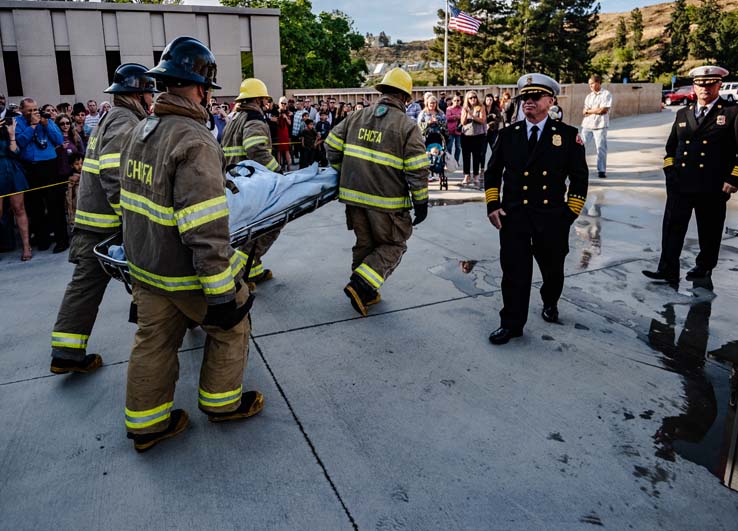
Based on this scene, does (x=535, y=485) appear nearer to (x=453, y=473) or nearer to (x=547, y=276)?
(x=453, y=473)

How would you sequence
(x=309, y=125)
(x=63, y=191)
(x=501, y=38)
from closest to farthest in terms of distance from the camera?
(x=63, y=191), (x=309, y=125), (x=501, y=38)

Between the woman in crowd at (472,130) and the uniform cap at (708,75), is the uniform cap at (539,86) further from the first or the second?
the woman in crowd at (472,130)

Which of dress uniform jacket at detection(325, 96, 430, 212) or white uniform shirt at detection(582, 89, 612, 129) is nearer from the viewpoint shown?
dress uniform jacket at detection(325, 96, 430, 212)

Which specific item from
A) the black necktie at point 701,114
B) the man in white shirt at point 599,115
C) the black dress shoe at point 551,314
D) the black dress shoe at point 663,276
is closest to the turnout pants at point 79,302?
the black dress shoe at point 551,314

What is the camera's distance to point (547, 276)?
4.36 meters

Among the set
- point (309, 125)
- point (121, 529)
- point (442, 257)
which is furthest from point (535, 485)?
point (309, 125)

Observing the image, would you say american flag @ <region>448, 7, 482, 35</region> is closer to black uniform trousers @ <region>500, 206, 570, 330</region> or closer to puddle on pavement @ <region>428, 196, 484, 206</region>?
puddle on pavement @ <region>428, 196, 484, 206</region>

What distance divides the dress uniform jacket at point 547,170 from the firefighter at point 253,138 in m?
2.16

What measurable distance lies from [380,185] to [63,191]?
16.3 feet

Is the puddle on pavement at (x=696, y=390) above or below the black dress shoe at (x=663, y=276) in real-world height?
below

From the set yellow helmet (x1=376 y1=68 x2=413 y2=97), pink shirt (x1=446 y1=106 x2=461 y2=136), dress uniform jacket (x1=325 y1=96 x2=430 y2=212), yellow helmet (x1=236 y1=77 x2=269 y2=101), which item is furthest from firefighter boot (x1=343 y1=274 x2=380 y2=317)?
pink shirt (x1=446 y1=106 x2=461 y2=136)

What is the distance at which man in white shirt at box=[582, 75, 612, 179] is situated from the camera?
1053 cm

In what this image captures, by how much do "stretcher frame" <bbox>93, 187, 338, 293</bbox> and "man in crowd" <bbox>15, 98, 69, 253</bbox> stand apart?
418 centimetres

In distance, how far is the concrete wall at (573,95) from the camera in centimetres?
2323
